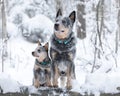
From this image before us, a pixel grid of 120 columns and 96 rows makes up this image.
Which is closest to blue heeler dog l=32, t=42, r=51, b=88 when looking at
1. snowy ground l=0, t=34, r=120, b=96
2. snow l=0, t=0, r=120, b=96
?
snowy ground l=0, t=34, r=120, b=96

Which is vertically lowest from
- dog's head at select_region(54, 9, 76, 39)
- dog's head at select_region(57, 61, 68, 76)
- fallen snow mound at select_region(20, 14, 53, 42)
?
dog's head at select_region(57, 61, 68, 76)

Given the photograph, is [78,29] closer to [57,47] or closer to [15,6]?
[15,6]

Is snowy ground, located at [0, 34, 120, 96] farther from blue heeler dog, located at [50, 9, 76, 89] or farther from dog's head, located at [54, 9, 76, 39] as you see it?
dog's head, located at [54, 9, 76, 39]

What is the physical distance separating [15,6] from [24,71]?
24.7 feet

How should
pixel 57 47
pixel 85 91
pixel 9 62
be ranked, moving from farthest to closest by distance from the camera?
pixel 9 62 → pixel 57 47 → pixel 85 91

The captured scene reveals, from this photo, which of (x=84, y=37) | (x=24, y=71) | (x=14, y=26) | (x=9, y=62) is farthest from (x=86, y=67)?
(x=14, y=26)

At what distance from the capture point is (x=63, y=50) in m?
5.02

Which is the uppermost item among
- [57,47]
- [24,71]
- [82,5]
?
[82,5]

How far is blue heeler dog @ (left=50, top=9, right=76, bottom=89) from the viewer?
195 inches

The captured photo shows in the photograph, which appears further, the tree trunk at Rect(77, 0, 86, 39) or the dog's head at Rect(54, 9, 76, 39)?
the tree trunk at Rect(77, 0, 86, 39)

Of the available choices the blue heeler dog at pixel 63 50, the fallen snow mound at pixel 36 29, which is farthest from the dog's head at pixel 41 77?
the fallen snow mound at pixel 36 29

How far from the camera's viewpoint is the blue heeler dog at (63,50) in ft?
16.2

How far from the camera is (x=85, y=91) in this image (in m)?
4.46

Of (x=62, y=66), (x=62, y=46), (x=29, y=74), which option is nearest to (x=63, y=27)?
(x=62, y=46)
